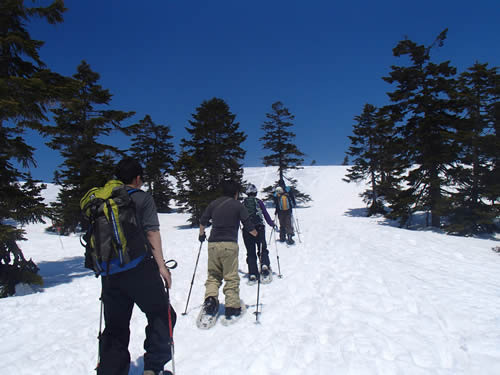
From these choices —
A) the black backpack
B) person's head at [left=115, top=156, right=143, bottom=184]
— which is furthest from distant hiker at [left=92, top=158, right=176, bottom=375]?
the black backpack

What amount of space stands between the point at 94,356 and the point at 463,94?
20778mm

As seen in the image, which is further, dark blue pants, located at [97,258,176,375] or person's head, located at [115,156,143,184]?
person's head, located at [115,156,143,184]

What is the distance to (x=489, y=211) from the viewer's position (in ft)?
45.1

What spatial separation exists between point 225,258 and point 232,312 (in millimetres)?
1060

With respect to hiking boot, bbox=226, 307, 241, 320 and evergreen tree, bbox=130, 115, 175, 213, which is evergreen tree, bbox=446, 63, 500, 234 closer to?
hiking boot, bbox=226, 307, 241, 320

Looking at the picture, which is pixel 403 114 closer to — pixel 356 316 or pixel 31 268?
pixel 356 316

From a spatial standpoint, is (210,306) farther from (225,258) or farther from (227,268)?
(225,258)

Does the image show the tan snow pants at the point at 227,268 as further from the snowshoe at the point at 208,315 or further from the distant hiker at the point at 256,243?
the distant hiker at the point at 256,243

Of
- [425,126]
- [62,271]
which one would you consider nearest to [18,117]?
[62,271]

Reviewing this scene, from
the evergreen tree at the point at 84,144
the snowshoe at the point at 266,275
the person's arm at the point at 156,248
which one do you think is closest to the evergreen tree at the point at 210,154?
the evergreen tree at the point at 84,144

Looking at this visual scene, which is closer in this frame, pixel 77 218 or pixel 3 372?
pixel 3 372

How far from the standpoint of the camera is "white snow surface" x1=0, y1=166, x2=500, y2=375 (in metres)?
3.25

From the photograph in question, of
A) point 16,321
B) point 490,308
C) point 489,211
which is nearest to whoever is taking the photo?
point 490,308

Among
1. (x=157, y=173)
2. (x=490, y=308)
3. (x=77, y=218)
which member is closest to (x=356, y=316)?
(x=490, y=308)
